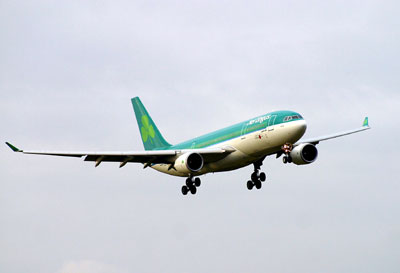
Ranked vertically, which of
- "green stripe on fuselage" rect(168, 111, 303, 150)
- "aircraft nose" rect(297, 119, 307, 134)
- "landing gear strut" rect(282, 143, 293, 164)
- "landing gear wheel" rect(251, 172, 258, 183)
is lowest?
"landing gear strut" rect(282, 143, 293, 164)

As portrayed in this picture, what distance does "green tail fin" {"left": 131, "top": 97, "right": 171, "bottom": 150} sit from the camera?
6962 cm

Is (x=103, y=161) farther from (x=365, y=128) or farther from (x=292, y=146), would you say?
(x=365, y=128)

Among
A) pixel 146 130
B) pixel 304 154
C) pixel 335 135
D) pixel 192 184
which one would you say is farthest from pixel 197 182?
pixel 146 130

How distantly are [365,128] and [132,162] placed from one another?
60.3 feet

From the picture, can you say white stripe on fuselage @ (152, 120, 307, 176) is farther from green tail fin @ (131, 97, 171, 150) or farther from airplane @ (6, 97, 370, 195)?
green tail fin @ (131, 97, 171, 150)

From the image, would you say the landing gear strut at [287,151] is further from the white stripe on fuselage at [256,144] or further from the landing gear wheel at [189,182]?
the landing gear wheel at [189,182]

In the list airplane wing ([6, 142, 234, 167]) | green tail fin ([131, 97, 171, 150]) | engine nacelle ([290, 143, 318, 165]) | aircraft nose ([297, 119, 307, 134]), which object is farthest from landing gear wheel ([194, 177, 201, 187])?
aircraft nose ([297, 119, 307, 134])

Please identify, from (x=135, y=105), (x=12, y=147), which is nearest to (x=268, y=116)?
(x=12, y=147)

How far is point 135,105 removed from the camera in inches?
2923

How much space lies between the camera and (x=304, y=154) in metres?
57.2

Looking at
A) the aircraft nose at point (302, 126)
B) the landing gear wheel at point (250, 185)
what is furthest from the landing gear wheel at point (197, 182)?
the aircraft nose at point (302, 126)

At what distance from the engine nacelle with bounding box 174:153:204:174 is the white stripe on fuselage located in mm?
1749

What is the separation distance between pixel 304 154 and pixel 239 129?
481cm

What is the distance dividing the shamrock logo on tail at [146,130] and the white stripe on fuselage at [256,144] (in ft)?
39.2
